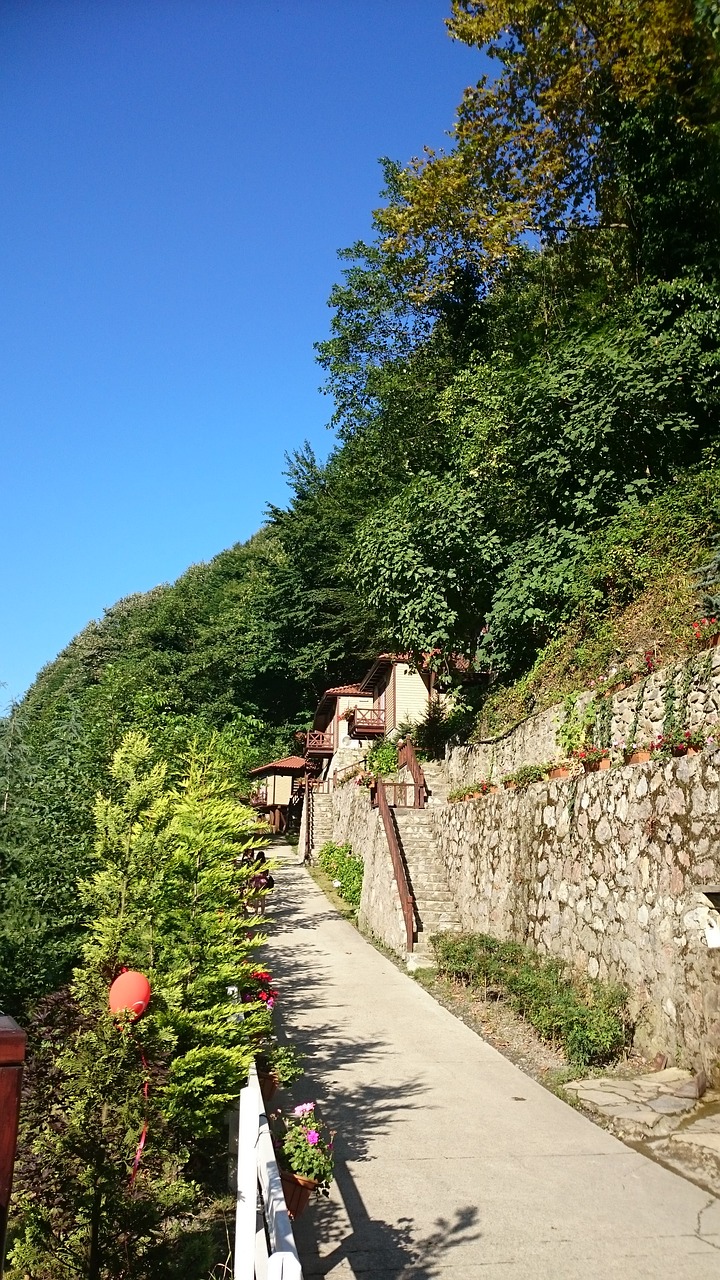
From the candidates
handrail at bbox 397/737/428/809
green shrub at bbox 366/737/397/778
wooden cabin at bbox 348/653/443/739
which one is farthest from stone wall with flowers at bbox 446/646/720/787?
wooden cabin at bbox 348/653/443/739

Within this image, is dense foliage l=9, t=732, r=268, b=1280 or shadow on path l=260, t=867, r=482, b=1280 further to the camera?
shadow on path l=260, t=867, r=482, b=1280

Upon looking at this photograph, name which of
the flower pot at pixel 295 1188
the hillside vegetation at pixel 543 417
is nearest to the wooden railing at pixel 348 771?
the hillside vegetation at pixel 543 417

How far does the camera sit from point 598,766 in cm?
938

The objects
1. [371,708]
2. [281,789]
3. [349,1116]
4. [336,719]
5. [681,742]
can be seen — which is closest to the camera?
[349,1116]

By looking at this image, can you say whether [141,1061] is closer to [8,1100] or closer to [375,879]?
[8,1100]

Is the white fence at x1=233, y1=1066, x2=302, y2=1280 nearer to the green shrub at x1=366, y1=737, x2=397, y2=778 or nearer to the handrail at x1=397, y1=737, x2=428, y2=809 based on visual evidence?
the handrail at x1=397, y1=737, x2=428, y2=809

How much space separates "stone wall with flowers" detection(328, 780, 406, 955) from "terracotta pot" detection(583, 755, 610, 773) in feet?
17.1

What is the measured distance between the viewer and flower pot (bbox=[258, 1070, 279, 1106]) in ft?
18.3

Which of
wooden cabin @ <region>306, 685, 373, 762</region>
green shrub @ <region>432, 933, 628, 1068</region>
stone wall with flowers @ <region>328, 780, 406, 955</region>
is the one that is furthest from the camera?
wooden cabin @ <region>306, 685, 373, 762</region>

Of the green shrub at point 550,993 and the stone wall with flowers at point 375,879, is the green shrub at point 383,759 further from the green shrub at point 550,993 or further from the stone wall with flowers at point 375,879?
the green shrub at point 550,993

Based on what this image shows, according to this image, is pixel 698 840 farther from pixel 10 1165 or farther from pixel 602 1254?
pixel 10 1165

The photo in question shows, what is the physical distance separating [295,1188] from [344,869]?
1666cm

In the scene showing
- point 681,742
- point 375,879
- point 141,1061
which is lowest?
point 375,879

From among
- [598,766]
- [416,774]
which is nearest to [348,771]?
[416,774]
